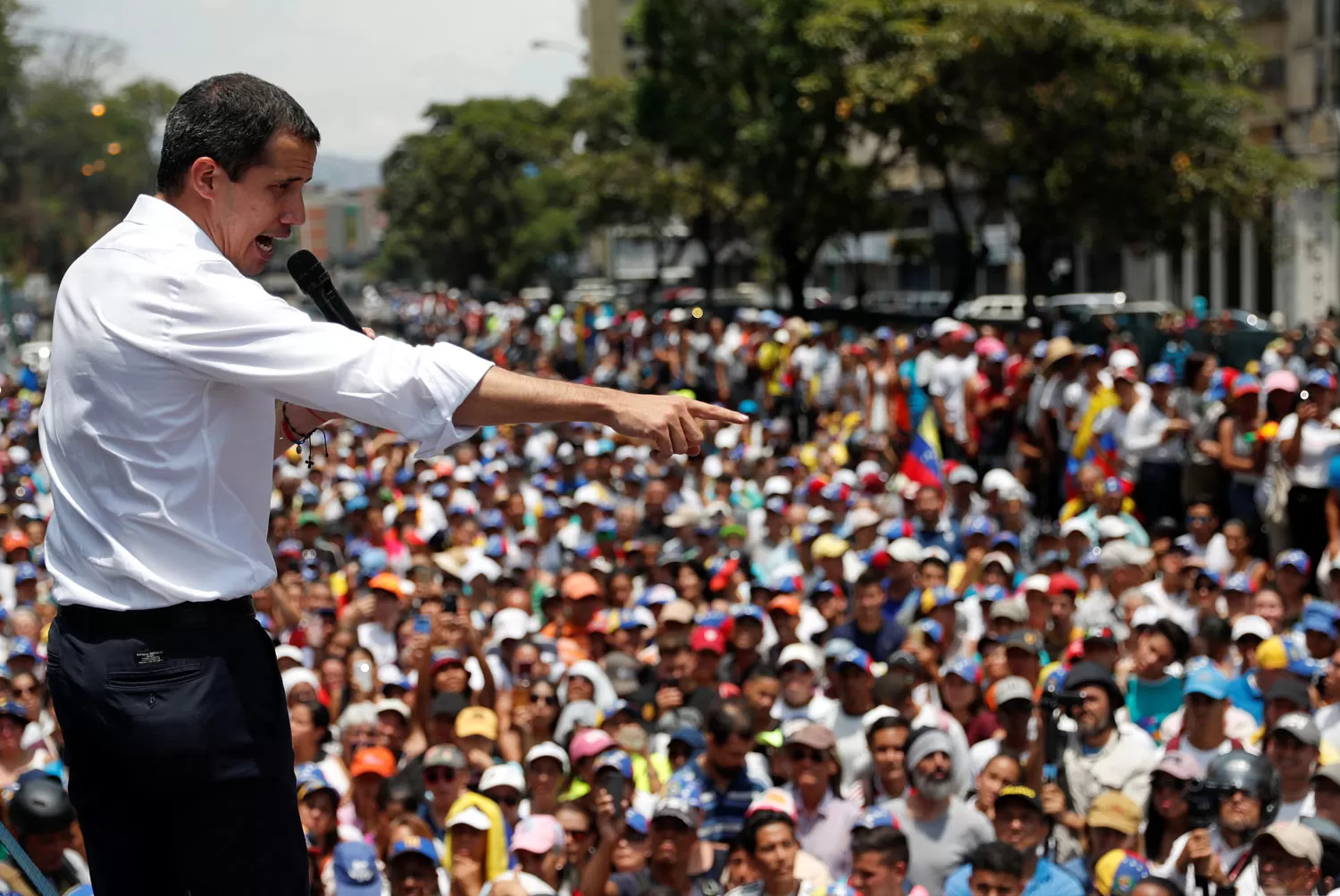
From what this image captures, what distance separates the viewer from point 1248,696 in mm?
7621

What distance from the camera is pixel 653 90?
34.1m

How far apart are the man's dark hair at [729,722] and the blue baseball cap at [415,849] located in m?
1.26

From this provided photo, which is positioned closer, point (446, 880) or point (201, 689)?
point (201, 689)

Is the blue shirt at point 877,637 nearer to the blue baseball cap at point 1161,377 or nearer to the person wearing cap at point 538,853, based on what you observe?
the person wearing cap at point 538,853

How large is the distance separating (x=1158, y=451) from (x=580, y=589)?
14.1 feet

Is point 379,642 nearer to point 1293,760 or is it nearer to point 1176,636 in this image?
point 1176,636

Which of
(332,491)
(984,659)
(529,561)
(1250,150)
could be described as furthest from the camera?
(1250,150)

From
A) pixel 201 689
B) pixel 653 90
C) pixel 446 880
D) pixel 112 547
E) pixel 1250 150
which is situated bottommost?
pixel 446 880

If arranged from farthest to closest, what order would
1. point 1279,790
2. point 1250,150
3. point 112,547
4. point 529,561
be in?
point 1250,150 < point 529,561 < point 1279,790 < point 112,547

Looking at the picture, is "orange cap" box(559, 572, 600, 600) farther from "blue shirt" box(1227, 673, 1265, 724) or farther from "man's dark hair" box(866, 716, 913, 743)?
"blue shirt" box(1227, 673, 1265, 724)

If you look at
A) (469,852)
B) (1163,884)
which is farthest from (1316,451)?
(469,852)

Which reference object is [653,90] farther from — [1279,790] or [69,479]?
[69,479]

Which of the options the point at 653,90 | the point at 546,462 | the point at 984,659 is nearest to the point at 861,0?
the point at 653,90

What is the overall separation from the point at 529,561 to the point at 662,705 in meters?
4.50
